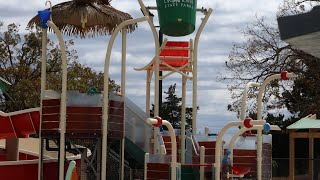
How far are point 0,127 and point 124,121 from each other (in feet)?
9.90

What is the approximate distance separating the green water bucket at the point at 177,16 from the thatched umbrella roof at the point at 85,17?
3337 millimetres

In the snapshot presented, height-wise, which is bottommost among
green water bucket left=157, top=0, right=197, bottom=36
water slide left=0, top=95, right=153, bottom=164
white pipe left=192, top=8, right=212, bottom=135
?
water slide left=0, top=95, right=153, bottom=164

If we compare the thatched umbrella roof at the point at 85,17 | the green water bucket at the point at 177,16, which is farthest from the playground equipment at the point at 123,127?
the thatched umbrella roof at the point at 85,17

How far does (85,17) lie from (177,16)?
3.82 m

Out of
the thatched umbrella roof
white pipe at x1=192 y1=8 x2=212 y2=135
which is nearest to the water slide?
white pipe at x1=192 y1=8 x2=212 y2=135

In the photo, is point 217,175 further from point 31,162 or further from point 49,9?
point 49,9

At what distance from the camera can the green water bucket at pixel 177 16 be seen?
48.3 ft

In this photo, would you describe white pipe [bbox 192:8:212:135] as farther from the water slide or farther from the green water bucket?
the water slide

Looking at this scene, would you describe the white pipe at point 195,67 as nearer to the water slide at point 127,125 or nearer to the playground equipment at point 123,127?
the playground equipment at point 123,127

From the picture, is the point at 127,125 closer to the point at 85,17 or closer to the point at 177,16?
the point at 177,16

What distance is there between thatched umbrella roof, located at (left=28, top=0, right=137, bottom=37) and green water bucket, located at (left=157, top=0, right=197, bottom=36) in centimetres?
334

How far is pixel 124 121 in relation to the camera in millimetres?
15055

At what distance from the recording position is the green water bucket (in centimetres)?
1472

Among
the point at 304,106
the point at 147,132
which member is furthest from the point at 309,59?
the point at 147,132
